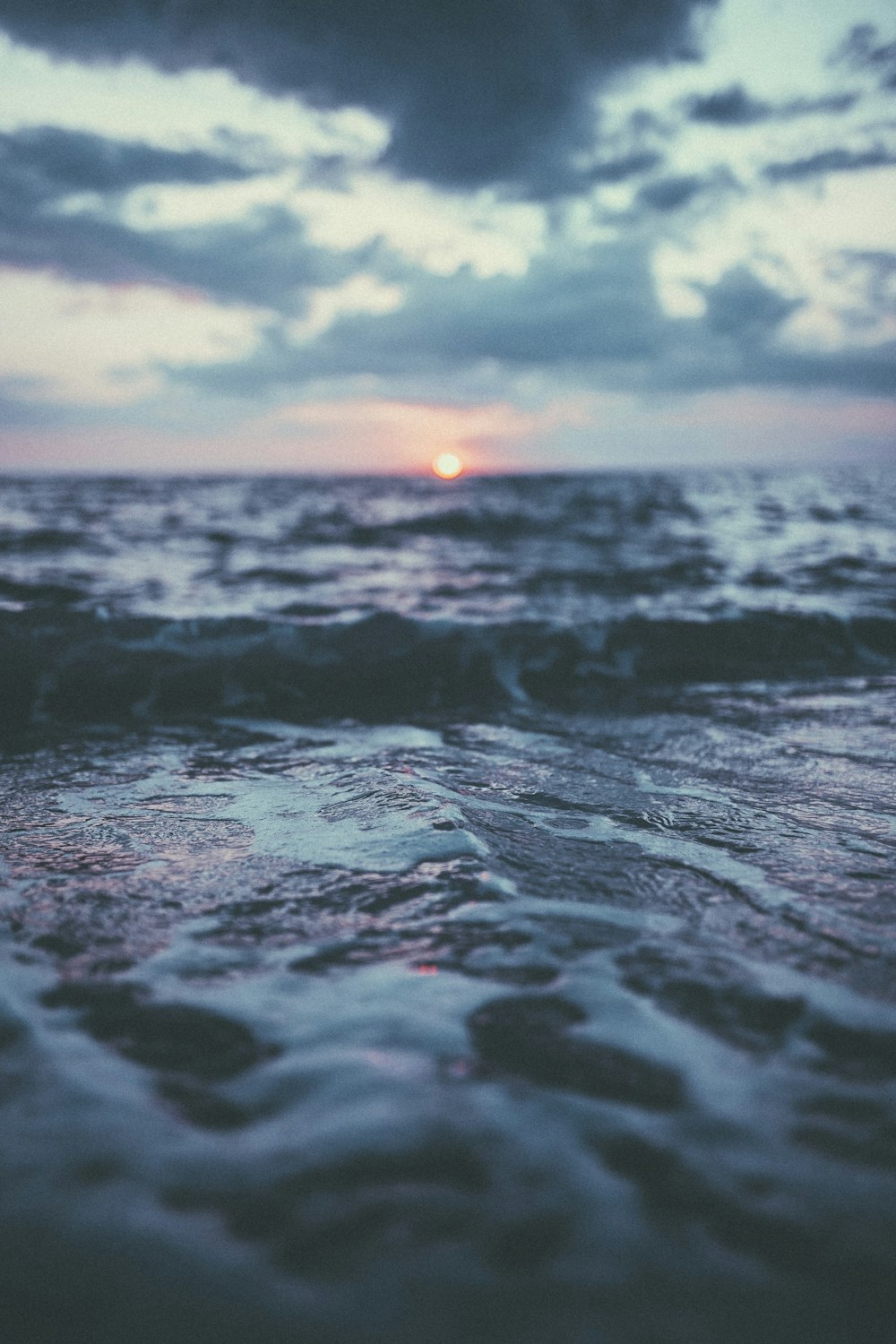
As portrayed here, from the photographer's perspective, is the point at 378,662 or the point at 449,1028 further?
the point at 378,662

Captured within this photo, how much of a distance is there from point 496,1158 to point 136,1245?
0.53m

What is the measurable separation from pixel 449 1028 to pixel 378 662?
4246 mm

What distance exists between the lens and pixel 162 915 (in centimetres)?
209

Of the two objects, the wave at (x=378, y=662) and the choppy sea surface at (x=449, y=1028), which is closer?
the choppy sea surface at (x=449, y=1028)

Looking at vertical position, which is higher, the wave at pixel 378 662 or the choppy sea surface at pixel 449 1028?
the wave at pixel 378 662

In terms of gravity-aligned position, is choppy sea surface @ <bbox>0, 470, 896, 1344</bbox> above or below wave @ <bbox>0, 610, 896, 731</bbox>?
below

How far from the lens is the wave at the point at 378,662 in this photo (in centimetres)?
507

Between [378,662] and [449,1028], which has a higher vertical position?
[378,662]

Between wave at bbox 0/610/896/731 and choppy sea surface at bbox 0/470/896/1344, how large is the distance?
1.44 ft

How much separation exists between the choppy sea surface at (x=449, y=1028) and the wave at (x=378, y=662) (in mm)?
439

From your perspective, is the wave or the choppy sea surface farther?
the wave

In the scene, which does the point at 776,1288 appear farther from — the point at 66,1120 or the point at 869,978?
the point at 66,1120

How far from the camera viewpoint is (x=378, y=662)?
5.76 m

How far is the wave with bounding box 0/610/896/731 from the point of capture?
5074 mm
